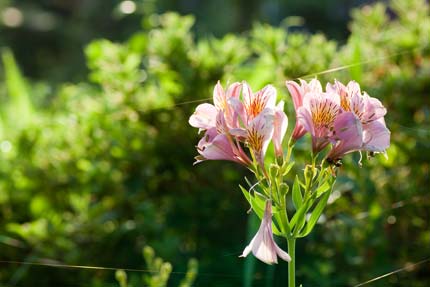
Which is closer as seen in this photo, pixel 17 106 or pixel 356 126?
pixel 356 126

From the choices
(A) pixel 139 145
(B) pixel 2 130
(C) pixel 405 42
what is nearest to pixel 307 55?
(C) pixel 405 42

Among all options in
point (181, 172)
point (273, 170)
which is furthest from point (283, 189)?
point (181, 172)

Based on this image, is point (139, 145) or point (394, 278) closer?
point (394, 278)

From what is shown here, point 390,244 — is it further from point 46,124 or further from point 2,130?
point 2,130

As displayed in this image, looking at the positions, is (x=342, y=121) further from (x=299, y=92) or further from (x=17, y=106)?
(x=17, y=106)

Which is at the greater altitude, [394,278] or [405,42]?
[405,42]

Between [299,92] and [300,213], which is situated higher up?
[299,92]

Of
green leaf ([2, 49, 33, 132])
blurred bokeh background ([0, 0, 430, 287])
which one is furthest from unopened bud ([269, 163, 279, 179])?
green leaf ([2, 49, 33, 132])

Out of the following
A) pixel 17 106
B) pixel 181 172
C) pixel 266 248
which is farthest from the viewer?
pixel 17 106
